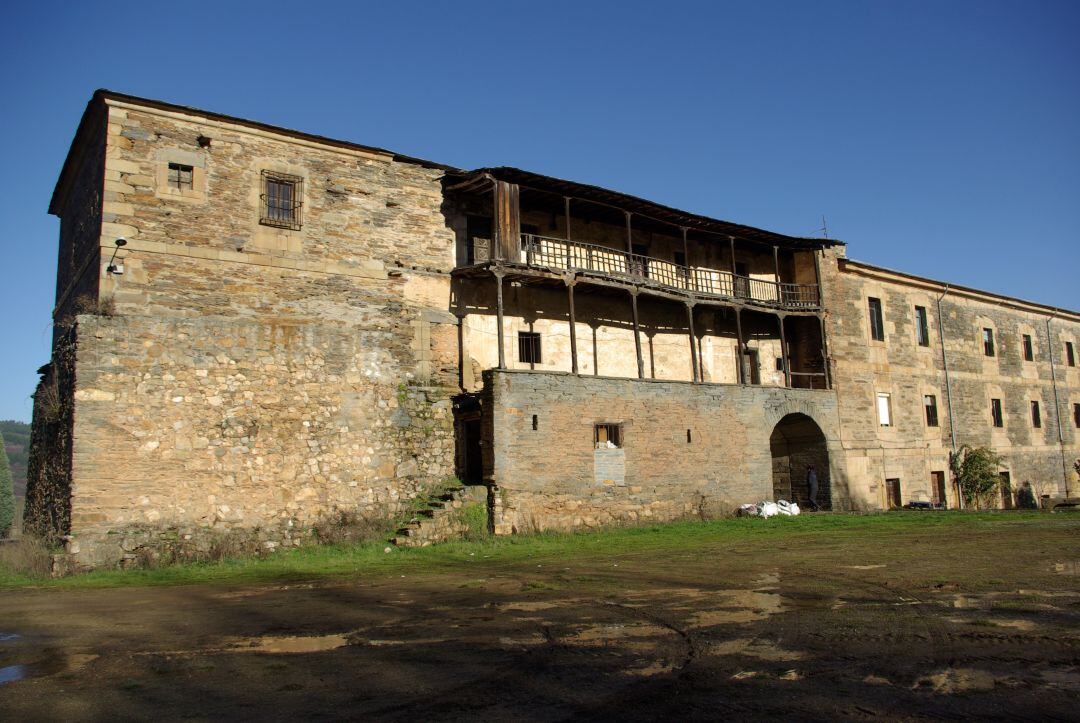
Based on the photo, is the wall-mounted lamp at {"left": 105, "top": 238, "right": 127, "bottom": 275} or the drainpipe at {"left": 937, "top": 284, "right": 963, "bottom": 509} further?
the drainpipe at {"left": 937, "top": 284, "right": 963, "bottom": 509}

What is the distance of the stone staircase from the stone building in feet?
1.64

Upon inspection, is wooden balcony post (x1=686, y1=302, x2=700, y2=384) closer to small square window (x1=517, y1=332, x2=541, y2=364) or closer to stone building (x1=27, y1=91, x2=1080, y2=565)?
A: stone building (x1=27, y1=91, x2=1080, y2=565)

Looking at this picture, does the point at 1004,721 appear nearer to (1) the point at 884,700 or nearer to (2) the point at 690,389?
(1) the point at 884,700

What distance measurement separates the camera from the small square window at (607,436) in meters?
19.0

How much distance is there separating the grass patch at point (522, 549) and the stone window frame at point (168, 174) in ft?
25.5

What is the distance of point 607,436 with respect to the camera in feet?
63.4

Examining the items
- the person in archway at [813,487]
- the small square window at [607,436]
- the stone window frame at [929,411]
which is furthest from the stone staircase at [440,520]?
the stone window frame at [929,411]

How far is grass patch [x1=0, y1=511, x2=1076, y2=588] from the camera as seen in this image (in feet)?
42.1

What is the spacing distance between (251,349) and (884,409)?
21.4 metres

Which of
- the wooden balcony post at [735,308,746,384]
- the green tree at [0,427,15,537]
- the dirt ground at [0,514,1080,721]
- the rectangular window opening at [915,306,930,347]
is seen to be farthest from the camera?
the green tree at [0,427,15,537]

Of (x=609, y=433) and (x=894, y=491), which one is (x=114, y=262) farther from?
(x=894, y=491)

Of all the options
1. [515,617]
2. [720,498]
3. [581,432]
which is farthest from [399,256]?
[515,617]

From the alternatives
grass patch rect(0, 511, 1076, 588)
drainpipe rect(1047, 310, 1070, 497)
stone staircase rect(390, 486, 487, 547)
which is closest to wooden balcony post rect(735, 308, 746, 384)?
grass patch rect(0, 511, 1076, 588)

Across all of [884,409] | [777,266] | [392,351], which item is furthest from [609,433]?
[884,409]
